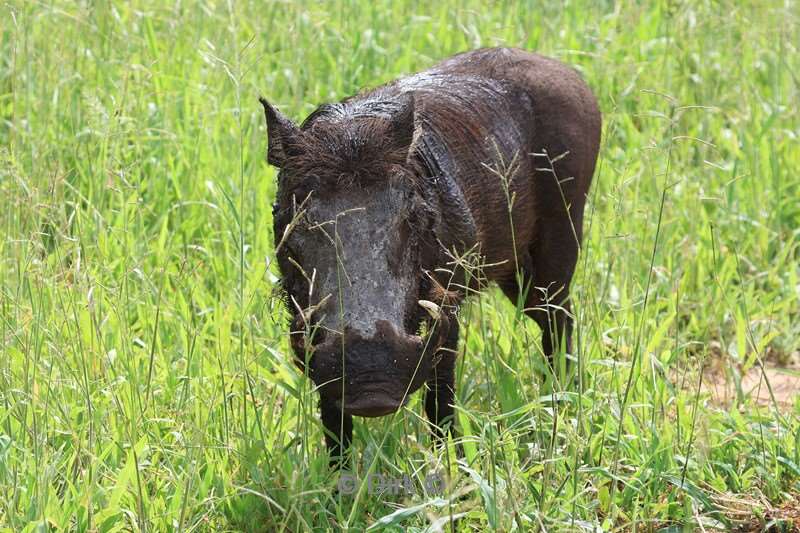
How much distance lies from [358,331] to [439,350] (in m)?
0.75

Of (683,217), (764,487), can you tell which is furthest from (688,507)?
(683,217)

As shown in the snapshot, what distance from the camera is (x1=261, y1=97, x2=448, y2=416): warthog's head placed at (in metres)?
3.48

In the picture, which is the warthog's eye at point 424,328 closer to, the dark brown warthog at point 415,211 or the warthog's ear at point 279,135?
the dark brown warthog at point 415,211

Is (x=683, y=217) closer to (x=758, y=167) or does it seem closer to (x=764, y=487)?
(x=758, y=167)

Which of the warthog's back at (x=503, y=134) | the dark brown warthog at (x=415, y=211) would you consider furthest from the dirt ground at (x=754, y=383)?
the warthog's back at (x=503, y=134)

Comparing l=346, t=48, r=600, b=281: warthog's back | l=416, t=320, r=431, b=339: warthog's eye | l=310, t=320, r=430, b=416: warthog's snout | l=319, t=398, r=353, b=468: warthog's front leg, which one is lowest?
l=319, t=398, r=353, b=468: warthog's front leg

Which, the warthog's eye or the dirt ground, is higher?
the warthog's eye

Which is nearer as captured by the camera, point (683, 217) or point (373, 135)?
point (373, 135)

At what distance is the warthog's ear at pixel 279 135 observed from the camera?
3.92m

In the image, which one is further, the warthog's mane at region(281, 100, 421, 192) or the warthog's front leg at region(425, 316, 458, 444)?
the warthog's front leg at region(425, 316, 458, 444)

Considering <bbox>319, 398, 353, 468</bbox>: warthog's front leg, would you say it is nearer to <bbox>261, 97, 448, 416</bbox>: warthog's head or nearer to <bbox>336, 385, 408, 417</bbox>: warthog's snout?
<bbox>261, 97, 448, 416</bbox>: warthog's head

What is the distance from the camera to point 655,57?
301 inches

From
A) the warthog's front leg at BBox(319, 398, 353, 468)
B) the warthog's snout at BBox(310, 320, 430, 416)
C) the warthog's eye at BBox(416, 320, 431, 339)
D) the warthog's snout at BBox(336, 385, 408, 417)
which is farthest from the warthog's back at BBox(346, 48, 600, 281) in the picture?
the warthog's snout at BBox(336, 385, 408, 417)

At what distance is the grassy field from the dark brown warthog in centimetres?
18
